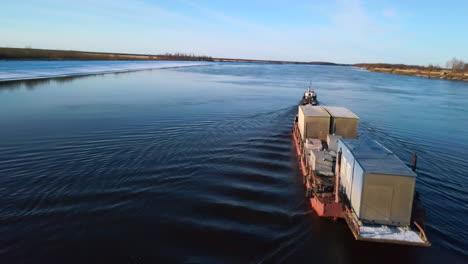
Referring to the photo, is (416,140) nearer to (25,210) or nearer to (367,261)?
(367,261)

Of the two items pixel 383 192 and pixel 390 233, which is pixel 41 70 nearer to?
pixel 383 192

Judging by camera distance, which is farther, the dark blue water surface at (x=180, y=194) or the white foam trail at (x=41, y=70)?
the white foam trail at (x=41, y=70)

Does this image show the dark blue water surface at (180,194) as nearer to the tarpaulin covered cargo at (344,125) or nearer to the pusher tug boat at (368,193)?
the pusher tug boat at (368,193)

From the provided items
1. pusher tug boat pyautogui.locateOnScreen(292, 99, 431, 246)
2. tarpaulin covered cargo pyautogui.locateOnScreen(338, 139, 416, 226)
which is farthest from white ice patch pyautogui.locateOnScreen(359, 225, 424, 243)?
tarpaulin covered cargo pyautogui.locateOnScreen(338, 139, 416, 226)

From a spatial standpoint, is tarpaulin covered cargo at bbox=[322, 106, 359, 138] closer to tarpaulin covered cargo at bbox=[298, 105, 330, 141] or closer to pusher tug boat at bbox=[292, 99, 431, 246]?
tarpaulin covered cargo at bbox=[298, 105, 330, 141]

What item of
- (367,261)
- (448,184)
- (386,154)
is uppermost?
(386,154)

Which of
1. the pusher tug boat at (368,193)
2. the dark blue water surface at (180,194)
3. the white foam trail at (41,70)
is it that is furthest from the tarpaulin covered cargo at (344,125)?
the white foam trail at (41,70)

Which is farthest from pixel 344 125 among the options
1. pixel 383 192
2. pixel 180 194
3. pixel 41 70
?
pixel 41 70

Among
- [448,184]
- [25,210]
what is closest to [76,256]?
[25,210]
